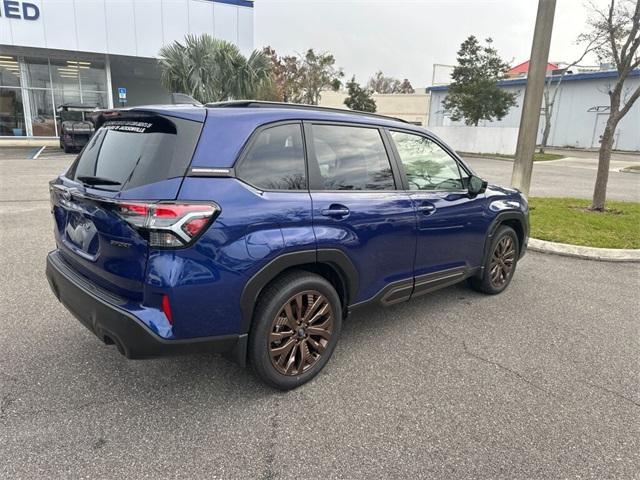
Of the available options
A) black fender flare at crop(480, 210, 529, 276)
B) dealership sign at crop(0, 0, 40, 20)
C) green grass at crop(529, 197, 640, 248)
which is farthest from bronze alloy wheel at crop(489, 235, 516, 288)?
dealership sign at crop(0, 0, 40, 20)

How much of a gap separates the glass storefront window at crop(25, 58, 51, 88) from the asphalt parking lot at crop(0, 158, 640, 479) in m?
25.7

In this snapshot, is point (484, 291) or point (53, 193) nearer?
point (53, 193)

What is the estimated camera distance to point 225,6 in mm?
24812

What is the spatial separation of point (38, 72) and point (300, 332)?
28367 mm

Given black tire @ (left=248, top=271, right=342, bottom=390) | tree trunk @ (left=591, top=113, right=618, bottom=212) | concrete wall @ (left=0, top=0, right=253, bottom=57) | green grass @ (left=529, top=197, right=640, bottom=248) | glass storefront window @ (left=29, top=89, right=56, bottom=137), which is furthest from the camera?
glass storefront window @ (left=29, top=89, right=56, bottom=137)

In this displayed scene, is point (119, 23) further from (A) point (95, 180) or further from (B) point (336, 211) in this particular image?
(B) point (336, 211)

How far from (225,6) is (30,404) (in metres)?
26.4

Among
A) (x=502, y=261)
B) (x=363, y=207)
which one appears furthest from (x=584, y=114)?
(x=363, y=207)

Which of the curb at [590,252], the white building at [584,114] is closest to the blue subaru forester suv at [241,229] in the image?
the curb at [590,252]

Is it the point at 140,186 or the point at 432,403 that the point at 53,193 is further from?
the point at 432,403

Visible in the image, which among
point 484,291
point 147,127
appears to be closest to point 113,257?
point 147,127

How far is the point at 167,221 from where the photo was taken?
2279mm

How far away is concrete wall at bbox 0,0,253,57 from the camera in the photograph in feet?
71.4

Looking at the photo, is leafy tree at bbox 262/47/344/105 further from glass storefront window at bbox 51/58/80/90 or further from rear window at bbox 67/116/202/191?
rear window at bbox 67/116/202/191
